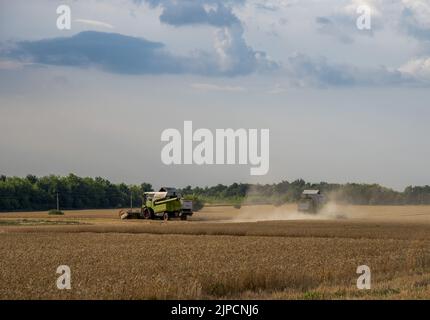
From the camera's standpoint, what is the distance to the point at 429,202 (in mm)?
145375

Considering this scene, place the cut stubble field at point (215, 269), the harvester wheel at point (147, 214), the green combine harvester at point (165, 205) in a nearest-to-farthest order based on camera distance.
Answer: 1. the cut stubble field at point (215, 269)
2. the green combine harvester at point (165, 205)
3. the harvester wheel at point (147, 214)

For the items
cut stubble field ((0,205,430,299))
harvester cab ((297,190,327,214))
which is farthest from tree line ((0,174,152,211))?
cut stubble field ((0,205,430,299))

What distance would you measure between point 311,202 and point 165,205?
2227 cm

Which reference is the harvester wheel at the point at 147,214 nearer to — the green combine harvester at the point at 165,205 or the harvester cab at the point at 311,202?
the green combine harvester at the point at 165,205

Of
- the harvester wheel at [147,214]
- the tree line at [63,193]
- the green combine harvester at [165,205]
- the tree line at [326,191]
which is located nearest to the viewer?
the green combine harvester at [165,205]

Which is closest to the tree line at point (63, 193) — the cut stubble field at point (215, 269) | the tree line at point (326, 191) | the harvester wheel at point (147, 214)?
the tree line at point (326, 191)

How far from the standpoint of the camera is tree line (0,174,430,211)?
136625mm

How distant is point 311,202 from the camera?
291ft

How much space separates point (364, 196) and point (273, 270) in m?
119

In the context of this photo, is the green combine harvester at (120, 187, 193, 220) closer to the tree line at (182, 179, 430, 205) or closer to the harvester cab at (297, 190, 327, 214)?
A: the harvester cab at (297, 190, 327, 214)

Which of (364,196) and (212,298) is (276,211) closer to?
(364,196)

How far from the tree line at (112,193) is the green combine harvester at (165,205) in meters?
51.1

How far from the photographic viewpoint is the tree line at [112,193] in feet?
448
